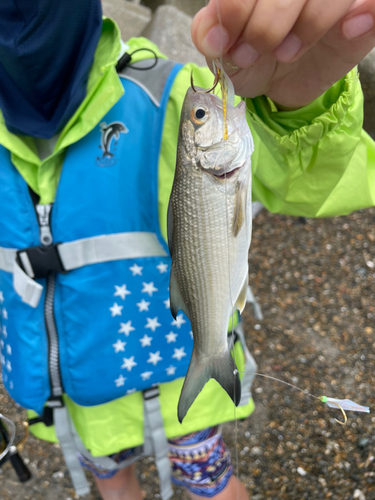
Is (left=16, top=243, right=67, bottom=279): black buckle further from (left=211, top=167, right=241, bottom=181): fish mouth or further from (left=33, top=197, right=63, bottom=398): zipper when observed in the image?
(left=211, top=167, right=241, bottom=181): fish mouth

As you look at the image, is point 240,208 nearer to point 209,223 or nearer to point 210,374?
point 209,223

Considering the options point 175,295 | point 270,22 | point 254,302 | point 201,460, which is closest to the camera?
point 270,22

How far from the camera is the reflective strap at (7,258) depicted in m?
1.42

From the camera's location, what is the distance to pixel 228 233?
87 centimetres

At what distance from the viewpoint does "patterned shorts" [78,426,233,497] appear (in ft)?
5.41

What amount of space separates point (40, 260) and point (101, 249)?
0.22 m

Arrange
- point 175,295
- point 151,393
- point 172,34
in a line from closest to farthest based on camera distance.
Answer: point 175,295 → point 151,393 → point 172,34

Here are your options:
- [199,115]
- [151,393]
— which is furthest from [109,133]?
[151,393]

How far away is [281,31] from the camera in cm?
66

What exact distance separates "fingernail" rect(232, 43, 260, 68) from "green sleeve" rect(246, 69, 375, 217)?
26cm

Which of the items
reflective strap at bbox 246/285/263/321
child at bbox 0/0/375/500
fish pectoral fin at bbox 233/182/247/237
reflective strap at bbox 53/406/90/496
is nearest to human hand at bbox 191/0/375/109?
fish pectoral fin at bbox 233/182/247/237

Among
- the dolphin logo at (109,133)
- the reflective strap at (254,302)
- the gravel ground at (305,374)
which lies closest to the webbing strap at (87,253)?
the dolphin logo at (109,133)

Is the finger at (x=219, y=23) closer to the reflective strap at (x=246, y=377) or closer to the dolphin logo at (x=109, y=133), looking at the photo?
the dolphin logo at (x=109, y=133)

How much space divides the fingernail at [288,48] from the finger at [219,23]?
0.28ft
